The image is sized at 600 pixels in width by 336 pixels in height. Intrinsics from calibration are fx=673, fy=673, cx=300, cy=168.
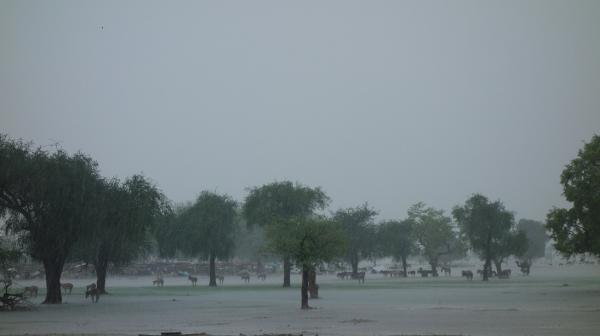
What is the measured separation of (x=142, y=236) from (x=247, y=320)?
75.5 feet

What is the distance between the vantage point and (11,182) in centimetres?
4344

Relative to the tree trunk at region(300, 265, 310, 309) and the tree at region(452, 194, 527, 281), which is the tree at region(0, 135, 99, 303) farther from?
the tree at region(452, 194, 527, 281)

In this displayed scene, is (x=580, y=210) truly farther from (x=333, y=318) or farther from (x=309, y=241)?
(x=333, y=318)

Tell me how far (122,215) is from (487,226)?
52.1m

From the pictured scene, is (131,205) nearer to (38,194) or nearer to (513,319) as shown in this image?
(38,194)

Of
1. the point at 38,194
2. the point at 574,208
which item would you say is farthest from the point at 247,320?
the point at 574,208

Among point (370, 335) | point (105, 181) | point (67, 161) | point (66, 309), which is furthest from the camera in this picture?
point (105, 181)

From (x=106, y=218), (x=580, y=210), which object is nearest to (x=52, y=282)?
(x=106, y=218)

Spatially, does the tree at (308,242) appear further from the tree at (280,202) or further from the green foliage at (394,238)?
the green foliage at (394,238)

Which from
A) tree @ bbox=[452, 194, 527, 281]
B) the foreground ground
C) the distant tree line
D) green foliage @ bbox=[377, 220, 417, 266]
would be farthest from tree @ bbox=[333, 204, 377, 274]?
the foreground ground

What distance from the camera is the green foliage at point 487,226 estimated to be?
86312mm

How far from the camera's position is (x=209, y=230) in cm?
8088

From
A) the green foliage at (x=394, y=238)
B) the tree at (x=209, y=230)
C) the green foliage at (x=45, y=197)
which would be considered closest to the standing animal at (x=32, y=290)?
the green foliage at (x=45, y=197)

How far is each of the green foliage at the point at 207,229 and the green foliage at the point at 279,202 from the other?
3.17m
